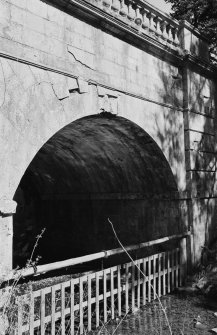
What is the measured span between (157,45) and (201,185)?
2.87m

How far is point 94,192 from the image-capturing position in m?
8.41

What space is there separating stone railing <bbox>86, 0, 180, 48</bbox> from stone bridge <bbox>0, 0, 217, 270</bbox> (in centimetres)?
2

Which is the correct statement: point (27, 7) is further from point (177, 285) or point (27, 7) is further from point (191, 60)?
point (177, 285)

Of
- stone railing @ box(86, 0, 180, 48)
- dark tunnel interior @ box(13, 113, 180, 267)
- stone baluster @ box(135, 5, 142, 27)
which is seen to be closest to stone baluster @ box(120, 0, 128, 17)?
stone railing @ box(86, 0, 180, 48)

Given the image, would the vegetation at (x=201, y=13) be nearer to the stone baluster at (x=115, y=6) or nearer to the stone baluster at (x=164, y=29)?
the stone baluster at (x=164, y=29)

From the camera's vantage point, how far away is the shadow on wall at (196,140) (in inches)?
264

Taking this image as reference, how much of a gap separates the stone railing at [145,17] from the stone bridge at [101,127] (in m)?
0.02

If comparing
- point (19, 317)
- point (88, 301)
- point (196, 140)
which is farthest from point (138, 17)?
point (19, 317)

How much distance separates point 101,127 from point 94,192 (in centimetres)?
272

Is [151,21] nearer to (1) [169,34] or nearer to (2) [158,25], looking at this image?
(2) [158,25]

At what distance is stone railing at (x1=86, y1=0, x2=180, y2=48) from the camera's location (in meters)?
5.43

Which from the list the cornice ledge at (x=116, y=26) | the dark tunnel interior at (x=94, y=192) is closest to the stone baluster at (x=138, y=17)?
the cornice ledge at (x=116, y=26)

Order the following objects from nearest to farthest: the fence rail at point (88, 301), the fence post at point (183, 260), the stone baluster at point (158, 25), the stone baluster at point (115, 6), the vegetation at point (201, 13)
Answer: the fence rail at point (88, 301) < the stone baluster at point (115, 6) < the stone baluster at point (158, 25) < the fence post at point (183, 260) < the vegetation at point (201, 13)

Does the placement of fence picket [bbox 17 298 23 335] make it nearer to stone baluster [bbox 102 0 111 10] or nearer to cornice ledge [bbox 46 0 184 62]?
cornice ledge [bbox 46 0 184 62]
